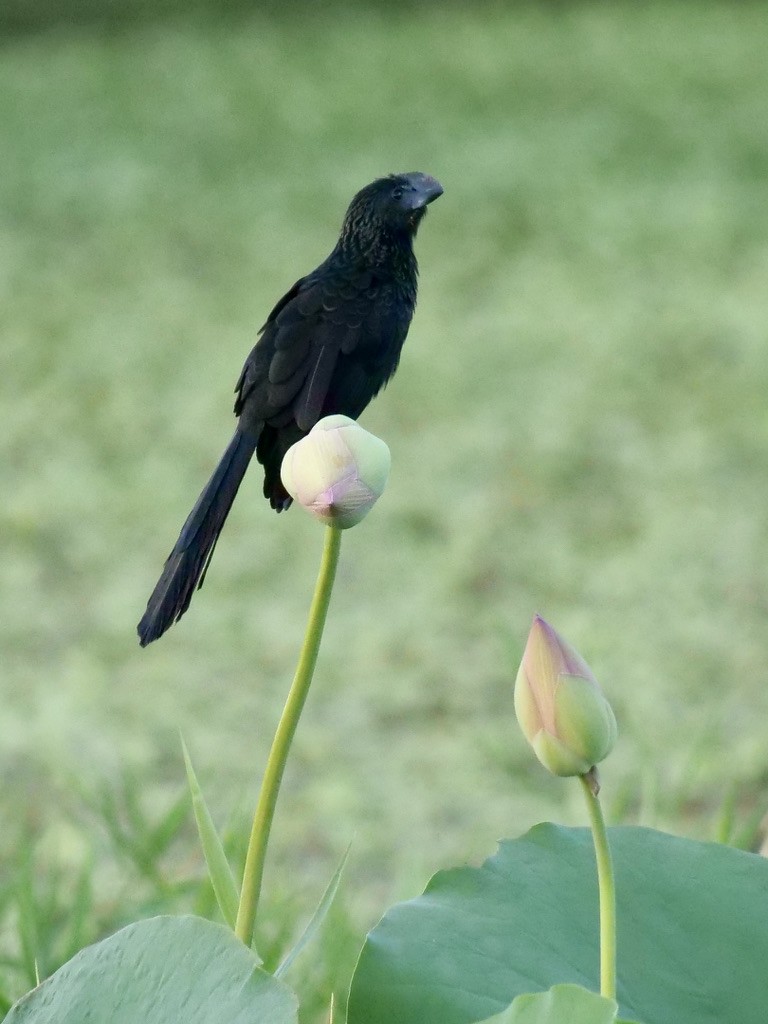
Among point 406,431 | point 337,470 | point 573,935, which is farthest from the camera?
point 406,431

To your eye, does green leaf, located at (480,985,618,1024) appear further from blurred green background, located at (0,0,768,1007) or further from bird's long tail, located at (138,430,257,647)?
blurred green background, located at (0,0,768,1007)

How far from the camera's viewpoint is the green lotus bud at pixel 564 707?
415mm

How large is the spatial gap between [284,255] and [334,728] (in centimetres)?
141

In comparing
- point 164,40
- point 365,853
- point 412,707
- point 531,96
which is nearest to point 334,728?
point 412,707

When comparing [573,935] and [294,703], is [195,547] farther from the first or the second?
[573,935]

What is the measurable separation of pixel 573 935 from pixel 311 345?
26 centimetres

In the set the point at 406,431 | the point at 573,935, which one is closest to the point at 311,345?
the point at 573,935

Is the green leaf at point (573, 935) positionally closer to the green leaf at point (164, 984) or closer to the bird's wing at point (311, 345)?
the green leaf at point (164, 984)

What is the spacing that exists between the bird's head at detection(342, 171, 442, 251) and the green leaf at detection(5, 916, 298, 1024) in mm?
222

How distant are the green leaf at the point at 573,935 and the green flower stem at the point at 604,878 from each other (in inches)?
3.4

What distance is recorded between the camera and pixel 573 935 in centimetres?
54

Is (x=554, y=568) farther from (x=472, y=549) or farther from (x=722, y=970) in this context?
(x=722, y=970)

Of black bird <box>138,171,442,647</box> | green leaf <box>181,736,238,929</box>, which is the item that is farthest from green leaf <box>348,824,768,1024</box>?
black bird <box>138,171,442,647</box>

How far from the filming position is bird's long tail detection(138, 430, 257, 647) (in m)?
0.37
